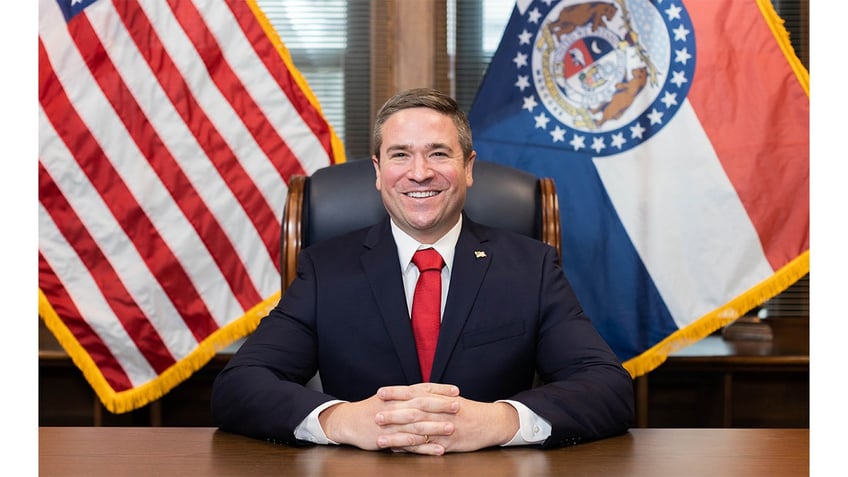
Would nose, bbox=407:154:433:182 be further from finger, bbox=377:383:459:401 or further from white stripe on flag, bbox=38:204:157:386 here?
white stripe on flag, bbox=38:204:157:386

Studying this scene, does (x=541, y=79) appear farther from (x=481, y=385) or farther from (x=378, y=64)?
(x=481, y=385)

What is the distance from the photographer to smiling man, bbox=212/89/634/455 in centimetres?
196

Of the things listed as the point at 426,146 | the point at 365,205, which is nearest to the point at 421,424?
the point at 426,146

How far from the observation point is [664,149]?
126 inches

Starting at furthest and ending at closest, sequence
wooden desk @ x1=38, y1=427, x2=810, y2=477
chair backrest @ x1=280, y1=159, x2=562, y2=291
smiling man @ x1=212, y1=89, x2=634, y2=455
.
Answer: chair backrest @ x1=280, y1=159, x2=562, y2=291 → smiling man @ x1=212, y1=89, x2=634, y2=455 → wooden desk @ x1=38, y1=427, x2=810, y2=477

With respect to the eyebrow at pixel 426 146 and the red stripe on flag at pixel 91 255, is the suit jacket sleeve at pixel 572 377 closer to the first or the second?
the eyebrow at pixel 426 146

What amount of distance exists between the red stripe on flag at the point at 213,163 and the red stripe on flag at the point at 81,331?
19.8 inches

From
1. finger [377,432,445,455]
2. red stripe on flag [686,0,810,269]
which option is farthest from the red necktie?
red stripe on flag [686,0,810,269]

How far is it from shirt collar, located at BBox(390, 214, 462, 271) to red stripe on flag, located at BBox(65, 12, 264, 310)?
1.17m
